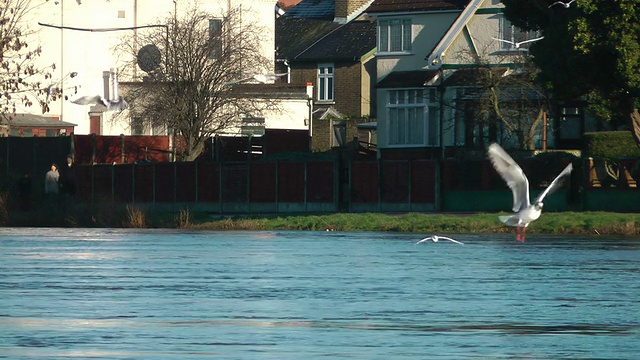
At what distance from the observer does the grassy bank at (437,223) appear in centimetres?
3734

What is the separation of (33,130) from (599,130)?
26330 millimetres

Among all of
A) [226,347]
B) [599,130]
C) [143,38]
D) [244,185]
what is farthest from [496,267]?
[143,38]

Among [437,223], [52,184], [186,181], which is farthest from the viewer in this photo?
[186,181]

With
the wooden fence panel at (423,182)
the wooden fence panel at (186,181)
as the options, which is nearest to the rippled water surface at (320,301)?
the wooden fence panel at (423,182)

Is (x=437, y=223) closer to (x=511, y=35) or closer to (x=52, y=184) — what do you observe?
(x=52, y=184)

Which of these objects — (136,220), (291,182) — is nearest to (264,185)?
(291,182)

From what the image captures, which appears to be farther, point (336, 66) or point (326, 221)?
point (336, 66)

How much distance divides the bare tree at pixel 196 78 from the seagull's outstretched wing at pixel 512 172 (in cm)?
3272

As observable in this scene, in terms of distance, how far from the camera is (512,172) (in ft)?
82.8

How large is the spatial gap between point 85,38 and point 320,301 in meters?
52.3

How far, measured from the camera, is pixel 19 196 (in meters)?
47.4

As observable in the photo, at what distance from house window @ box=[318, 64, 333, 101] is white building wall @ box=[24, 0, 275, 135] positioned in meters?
12.4

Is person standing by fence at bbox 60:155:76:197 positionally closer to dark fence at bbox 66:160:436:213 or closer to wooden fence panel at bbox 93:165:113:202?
dark fence at bbox 66:160:436:213

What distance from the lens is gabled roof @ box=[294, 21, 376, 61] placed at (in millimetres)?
81938
